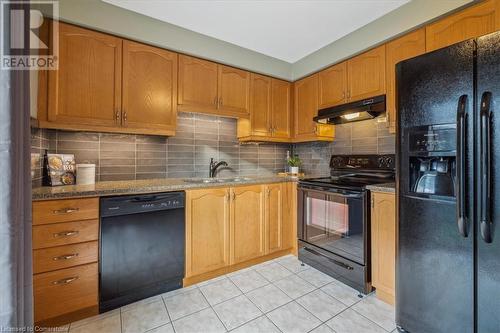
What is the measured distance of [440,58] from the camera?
1.27m

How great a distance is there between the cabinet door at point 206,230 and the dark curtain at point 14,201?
1216 mm

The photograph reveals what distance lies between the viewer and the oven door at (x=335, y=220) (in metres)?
1.88

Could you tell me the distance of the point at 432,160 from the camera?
53.4 inches

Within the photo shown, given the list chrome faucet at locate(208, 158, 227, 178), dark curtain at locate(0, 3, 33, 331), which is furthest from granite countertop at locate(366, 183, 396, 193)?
dark curtain at locate(0, 3, 33, 331)

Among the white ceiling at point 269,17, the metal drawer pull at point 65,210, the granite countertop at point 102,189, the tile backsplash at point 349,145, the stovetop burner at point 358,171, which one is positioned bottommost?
the metal drawer pull at point 65,210

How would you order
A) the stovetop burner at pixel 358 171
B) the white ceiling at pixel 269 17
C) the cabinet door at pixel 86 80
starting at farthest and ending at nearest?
the stovetop burner at pixel 358 171, the white ceiling at pixel 269 17, the cabinet door at pixel 86 80

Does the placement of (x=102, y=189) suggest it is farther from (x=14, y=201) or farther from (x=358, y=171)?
(x=358, y=171)

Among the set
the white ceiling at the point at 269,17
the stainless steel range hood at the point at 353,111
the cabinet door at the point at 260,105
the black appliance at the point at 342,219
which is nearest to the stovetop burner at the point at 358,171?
the black appliance at the point at 342,219

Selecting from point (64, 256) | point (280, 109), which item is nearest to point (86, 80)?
point (64, 256)

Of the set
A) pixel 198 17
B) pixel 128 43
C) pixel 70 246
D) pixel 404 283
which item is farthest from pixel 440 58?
pixel 70 246

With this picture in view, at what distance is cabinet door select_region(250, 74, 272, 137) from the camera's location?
2.70 meters

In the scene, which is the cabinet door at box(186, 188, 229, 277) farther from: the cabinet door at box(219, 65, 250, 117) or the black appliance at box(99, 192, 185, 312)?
the cabinet door at box(219, 65, 250, 117)

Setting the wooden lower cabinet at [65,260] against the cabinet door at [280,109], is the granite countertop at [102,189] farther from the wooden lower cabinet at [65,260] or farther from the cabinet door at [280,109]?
the cabinet door at [280,109]

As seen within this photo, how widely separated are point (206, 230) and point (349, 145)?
1.82 metres
